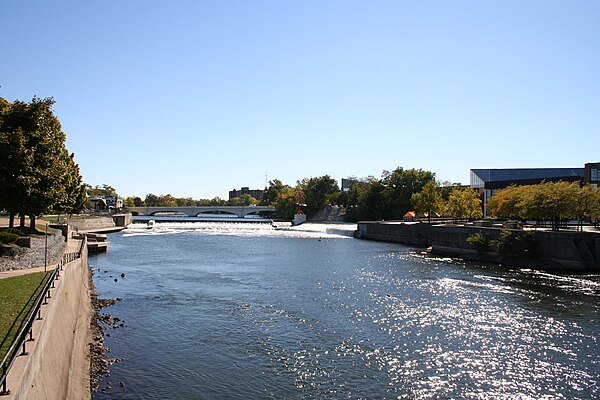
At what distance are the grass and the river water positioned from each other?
3887 mm

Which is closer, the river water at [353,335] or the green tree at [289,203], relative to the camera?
the river water at [353,335]

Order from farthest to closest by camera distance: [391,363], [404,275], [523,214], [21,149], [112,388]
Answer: [523,214], [404,275], [21,149], [391,363], [112,388]

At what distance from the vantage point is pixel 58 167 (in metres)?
35.3

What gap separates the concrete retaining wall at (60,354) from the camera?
1104cm

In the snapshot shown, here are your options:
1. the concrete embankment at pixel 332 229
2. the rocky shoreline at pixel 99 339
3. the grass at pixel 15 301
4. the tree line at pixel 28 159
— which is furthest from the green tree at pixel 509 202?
the grass at pixel 15 301

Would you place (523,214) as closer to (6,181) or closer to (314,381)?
(314,381)

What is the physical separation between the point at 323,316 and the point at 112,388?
13.4 m

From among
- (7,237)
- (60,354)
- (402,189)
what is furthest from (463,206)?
(60,354)

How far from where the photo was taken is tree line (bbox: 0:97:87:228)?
96.9ft

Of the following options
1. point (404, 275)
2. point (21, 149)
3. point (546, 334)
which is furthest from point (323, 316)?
point (21, 149)

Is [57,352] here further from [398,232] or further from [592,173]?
[592,173]

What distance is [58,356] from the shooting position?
48.7 ft

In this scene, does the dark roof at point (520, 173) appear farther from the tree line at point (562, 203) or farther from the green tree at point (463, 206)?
the tree line at point (562, 203)

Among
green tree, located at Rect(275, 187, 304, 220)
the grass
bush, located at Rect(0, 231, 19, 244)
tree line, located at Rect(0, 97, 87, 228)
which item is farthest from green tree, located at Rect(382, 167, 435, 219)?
the grass
